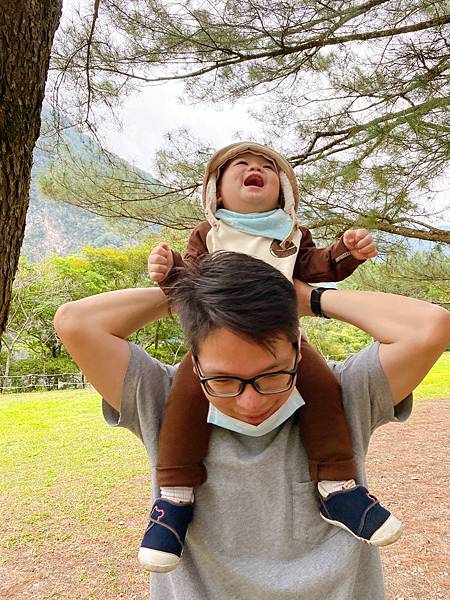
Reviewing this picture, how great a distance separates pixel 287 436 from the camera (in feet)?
2.96

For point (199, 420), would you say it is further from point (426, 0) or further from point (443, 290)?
point (443, 290)

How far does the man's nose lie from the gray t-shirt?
134 mm

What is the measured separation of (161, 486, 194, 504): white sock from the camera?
0.85 meters

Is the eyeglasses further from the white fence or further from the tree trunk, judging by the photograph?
the white fence

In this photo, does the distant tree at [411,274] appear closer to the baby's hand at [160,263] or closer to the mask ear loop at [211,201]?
the mask ear loop at [211,201]

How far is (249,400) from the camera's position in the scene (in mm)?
779

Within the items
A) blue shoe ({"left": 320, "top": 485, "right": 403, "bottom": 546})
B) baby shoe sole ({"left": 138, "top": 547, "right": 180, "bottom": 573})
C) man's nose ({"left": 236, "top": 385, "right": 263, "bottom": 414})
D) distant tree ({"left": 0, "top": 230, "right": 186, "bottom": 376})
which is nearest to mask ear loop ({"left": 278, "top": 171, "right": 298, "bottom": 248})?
man's nose ({"left": 236, "top": 385, "right": 263, "bottom": 414})

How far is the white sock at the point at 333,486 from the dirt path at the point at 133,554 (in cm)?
226

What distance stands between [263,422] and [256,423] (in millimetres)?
12

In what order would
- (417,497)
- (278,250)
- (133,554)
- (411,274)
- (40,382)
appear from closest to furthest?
1. (278,250)
2. (133,554)
3. (417,497)
4. (411,274)
5. (40,382)

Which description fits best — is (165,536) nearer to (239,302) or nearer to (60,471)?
(239,302)

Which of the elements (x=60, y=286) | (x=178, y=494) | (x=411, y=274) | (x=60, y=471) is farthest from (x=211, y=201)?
(x=60, y=286)

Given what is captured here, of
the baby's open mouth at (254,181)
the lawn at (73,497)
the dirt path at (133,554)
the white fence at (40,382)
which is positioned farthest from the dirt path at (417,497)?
the white fence at (40,382)

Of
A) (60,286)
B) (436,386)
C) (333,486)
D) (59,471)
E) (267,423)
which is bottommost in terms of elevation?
(436,386)
